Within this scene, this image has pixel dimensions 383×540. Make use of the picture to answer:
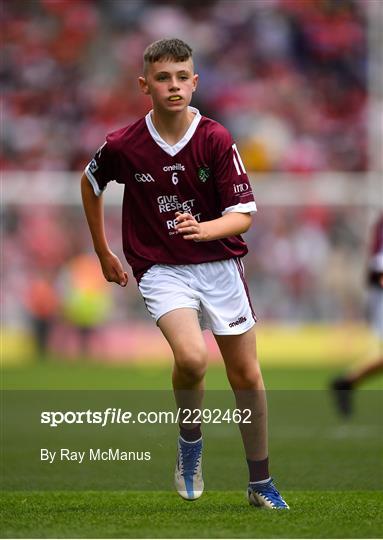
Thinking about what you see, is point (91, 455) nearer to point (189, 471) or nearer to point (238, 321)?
point (189, 471)

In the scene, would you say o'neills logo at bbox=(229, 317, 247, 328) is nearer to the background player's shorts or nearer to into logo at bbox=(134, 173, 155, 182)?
the background player's shorts

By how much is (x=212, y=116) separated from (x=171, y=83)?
47.8 feet

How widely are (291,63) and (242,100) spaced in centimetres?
115

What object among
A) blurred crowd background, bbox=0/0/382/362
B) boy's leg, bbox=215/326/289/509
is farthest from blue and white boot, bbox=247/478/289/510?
blurred crowd background, bbox=0/0/382/362

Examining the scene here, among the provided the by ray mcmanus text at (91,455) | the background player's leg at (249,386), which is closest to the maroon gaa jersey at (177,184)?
the background player's leg at (249,386)

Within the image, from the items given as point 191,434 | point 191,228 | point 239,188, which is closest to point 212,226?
point 191,228

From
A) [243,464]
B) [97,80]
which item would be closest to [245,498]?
[243,464]

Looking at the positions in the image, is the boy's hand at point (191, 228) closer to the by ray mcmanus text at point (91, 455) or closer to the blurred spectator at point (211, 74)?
the by ray mcmanus text at point (91, 455)

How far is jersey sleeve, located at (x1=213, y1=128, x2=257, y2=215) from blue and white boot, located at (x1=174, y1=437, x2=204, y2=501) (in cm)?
110

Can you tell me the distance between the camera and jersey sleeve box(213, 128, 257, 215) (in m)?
5.56

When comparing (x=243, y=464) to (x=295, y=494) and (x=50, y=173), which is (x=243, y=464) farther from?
(x=50, y=173)

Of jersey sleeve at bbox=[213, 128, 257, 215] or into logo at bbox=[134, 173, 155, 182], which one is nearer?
jersey sleeve at bbox=[213, 128, 257, 215]

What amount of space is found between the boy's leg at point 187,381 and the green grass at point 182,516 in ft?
0.46

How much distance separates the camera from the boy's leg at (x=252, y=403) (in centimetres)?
557
